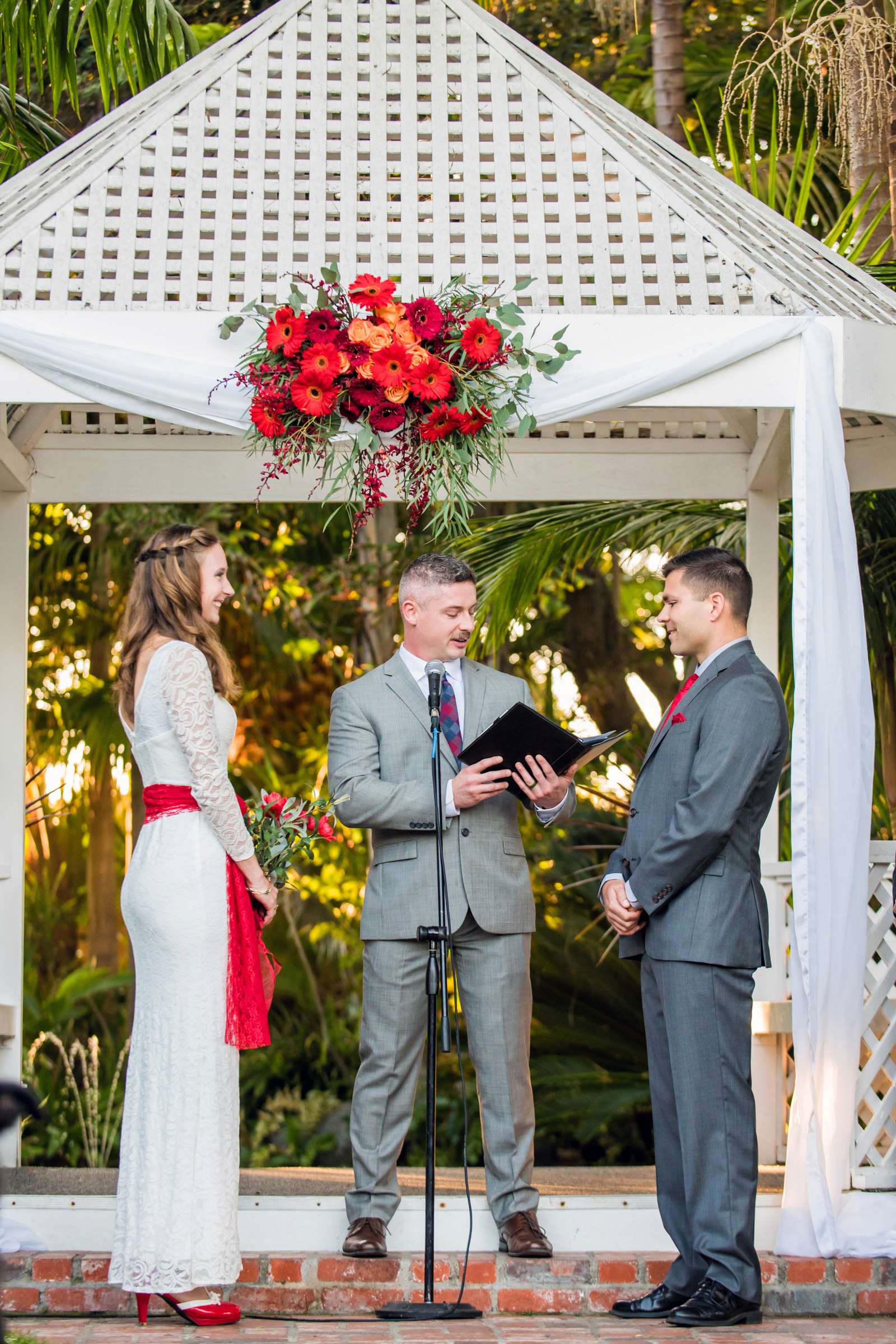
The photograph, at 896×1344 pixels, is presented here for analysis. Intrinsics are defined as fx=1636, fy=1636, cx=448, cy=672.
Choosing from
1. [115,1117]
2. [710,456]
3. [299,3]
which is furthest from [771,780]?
[115,1117]

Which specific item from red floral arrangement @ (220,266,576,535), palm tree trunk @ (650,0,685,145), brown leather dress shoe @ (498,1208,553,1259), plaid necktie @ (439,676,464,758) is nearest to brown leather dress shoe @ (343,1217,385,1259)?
brown leather dress shoe @ (498,1208,553,1259)

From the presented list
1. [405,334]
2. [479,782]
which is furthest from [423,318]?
[479,782]

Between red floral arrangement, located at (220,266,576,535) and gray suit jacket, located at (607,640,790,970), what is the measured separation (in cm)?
86

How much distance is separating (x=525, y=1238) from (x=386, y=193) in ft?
10.3

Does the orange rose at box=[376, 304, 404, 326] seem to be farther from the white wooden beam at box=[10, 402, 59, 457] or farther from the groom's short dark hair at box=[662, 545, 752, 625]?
the white wooden beam at box=[10, 402, 59, 457]

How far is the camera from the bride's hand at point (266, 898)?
438 centimetres

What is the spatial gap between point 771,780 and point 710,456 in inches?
86.8

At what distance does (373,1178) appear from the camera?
4707mm

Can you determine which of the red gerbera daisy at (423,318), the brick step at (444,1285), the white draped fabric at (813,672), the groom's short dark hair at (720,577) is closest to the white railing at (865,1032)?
the white draped fabric at (813,672)

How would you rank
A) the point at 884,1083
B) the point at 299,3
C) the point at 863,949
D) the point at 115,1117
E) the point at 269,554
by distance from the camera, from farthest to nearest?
the point at 269,554
the point at 115,1117
the point at 884,1083
the point at 299,3
the point at 863,949

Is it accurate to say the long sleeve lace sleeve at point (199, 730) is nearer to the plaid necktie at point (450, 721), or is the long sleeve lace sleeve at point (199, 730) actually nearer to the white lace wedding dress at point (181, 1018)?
the white lace wedding dress at point (181, 1018)

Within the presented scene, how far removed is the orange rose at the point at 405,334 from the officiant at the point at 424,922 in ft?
2.09

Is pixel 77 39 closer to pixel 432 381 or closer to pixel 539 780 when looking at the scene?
pixel 432 381

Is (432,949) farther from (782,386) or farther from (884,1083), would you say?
(884,1083)
